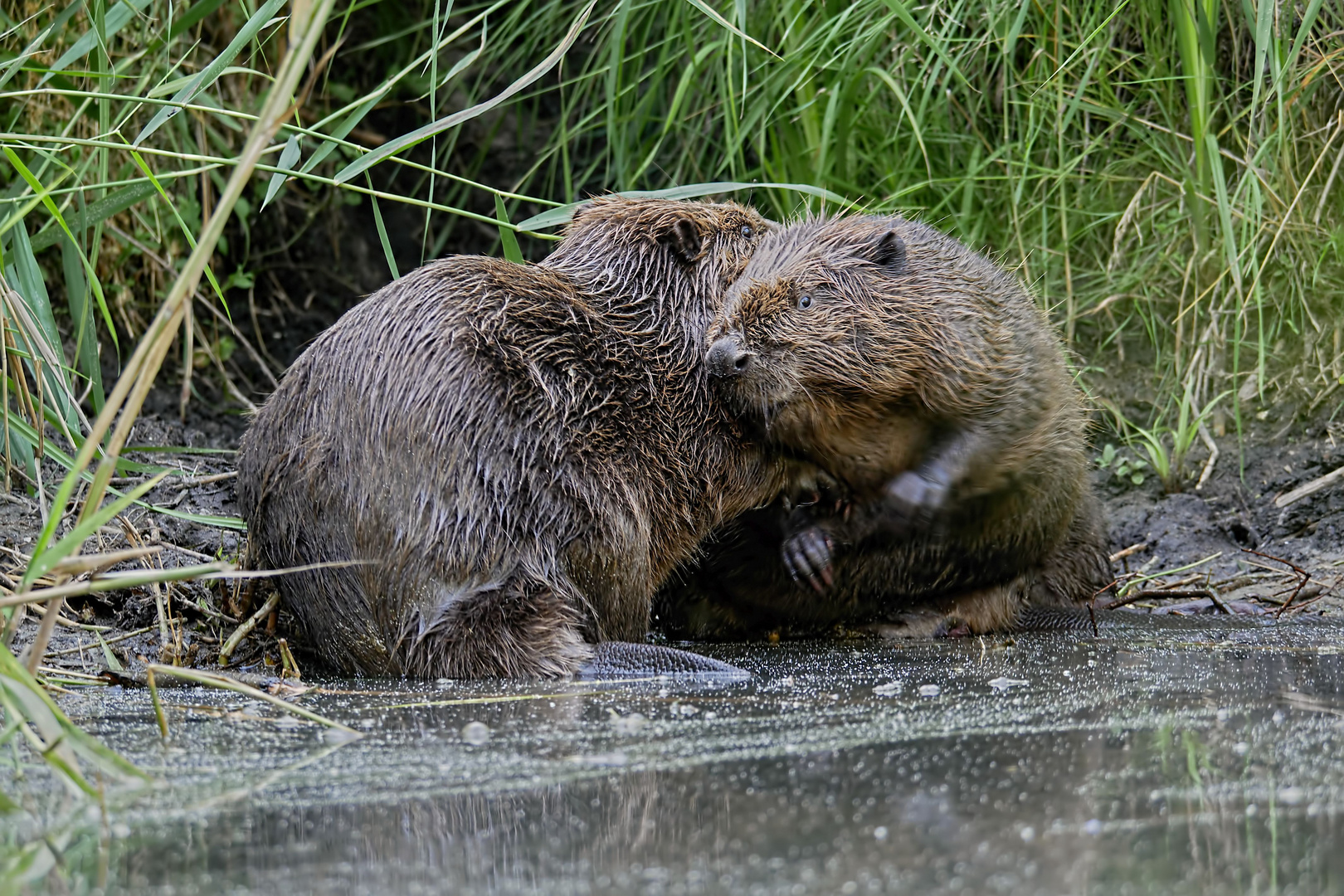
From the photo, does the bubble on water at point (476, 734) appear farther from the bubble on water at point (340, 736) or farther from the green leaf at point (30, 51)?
the green leaf at point (30, 51)

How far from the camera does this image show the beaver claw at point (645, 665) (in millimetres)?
2598

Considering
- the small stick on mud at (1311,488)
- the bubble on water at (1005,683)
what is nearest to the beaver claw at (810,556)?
the bubble on water at (1005,683)

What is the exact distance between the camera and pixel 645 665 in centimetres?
267

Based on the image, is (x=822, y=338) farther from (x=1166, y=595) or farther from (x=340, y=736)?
(x=340, y=736)

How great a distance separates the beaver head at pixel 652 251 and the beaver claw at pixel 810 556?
567 millimetres

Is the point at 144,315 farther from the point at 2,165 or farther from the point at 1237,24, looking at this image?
the point at 1237,24

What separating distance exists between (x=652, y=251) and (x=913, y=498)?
80 centimetres

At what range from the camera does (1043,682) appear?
237 cm

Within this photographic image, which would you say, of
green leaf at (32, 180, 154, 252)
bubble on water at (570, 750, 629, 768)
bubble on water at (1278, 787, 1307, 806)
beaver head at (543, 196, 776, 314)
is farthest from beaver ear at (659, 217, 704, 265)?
bubble on water at (1278, 787, 1307, 806)

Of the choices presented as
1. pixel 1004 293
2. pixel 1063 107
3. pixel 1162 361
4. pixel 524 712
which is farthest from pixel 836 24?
pixel 524 712

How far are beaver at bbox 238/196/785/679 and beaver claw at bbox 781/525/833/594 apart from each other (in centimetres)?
24

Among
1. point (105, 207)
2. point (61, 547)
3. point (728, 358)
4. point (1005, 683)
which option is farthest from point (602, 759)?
point (105, 207)

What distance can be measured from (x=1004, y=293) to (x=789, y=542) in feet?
2.44

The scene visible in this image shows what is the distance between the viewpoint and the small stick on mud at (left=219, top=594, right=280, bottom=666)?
294 cm
